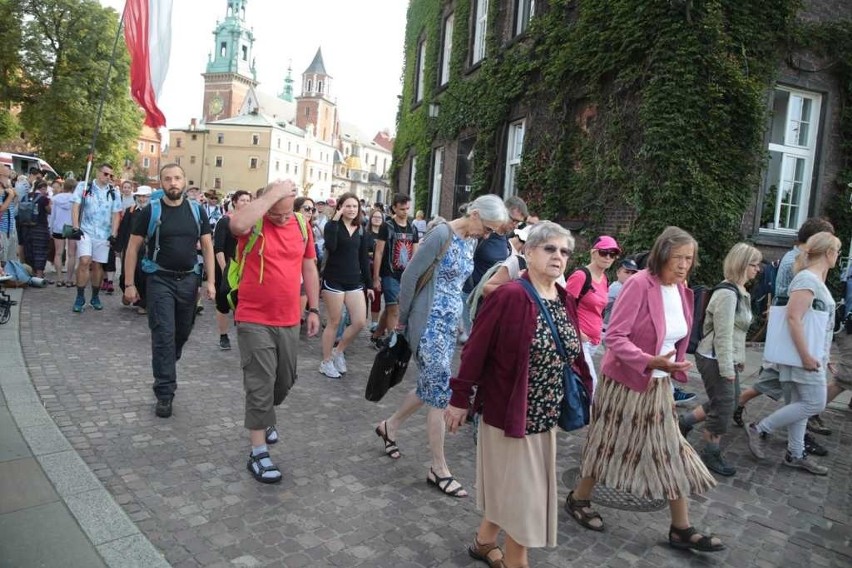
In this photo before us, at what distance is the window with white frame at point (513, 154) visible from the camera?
14.2 meters

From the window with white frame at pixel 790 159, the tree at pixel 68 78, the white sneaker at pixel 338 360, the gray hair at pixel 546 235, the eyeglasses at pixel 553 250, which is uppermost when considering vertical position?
the tree at pixel 68 78

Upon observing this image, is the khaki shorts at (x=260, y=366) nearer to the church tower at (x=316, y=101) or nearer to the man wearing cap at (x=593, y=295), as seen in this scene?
the man wearing cap at (x=593, y=295)

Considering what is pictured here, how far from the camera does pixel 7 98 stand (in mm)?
38188

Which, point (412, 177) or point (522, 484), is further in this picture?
point (412, 177)

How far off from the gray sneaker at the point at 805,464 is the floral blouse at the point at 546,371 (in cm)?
315

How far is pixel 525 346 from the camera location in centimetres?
282

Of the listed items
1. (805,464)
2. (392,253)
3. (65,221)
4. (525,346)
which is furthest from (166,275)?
(65,221)

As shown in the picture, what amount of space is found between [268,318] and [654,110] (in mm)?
7820

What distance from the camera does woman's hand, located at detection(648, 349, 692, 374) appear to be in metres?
3.22

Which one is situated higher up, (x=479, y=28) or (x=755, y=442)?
(x=479, y=28)

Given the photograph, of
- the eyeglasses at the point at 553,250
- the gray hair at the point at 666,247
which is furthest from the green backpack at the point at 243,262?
the gray hair at the point at 666,247

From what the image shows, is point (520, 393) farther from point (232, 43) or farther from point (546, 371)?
point (232, 43)

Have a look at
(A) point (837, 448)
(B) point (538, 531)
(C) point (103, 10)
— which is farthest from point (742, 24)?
(C) point (103, 10)

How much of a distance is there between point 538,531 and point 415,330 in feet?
5.37
